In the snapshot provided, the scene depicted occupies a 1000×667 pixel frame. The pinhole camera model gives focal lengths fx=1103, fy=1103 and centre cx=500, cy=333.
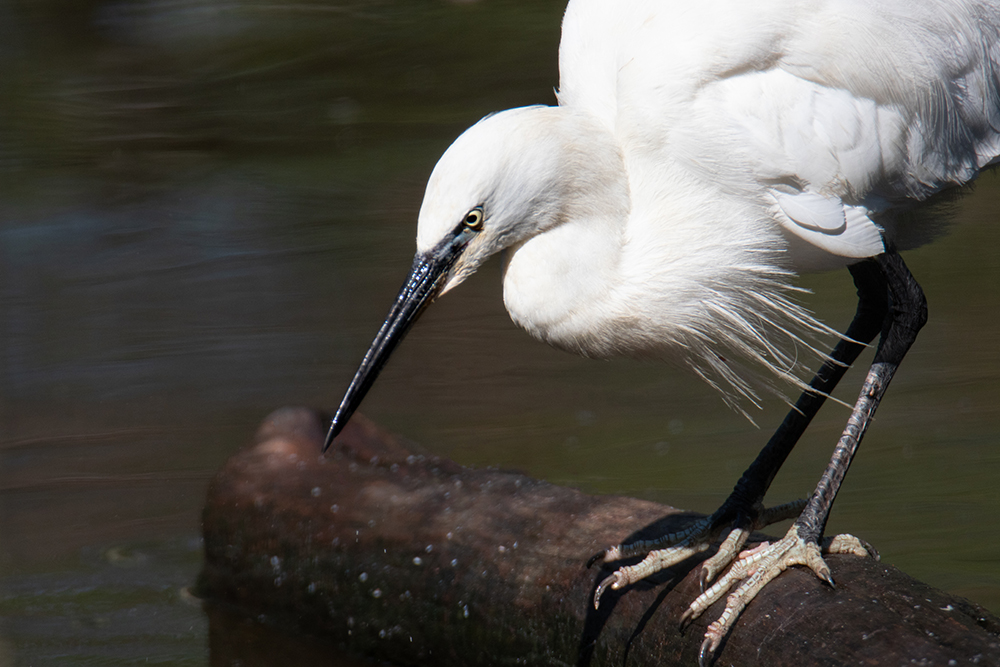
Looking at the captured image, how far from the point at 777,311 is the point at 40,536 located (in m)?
2.51

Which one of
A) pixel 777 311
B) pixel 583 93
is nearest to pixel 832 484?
pixel 777 311

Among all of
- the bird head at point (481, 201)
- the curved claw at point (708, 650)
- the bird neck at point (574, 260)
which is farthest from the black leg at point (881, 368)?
the bird head at point (481, 201)

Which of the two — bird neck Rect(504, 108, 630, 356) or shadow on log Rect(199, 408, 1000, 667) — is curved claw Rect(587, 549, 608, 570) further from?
bird neck Rect(504, 108, 630, 356)

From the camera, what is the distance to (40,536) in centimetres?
358

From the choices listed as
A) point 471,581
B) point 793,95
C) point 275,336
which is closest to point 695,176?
point 793,95

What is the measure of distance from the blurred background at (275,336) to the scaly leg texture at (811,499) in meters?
0.96

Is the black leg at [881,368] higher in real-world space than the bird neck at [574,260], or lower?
lower

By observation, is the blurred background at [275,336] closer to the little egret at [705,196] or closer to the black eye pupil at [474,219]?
the little egret at [705,196]

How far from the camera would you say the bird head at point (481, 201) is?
2064mm

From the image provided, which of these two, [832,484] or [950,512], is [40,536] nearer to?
[832,484]

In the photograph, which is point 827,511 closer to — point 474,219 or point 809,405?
point 809,405

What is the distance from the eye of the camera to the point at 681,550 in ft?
7.99

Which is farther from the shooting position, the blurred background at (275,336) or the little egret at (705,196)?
the blurred background at (275,336)

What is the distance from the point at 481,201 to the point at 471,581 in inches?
38.0
